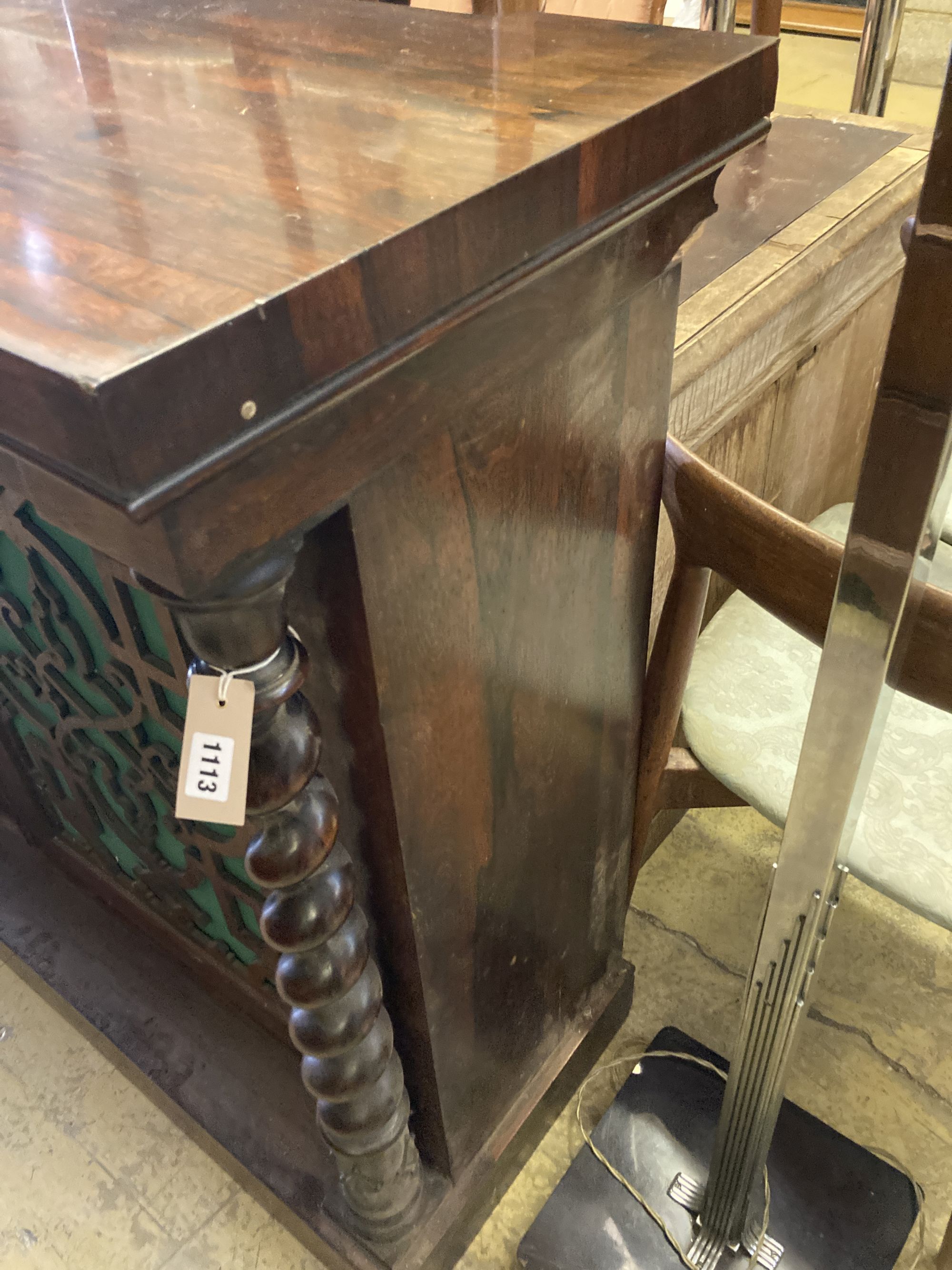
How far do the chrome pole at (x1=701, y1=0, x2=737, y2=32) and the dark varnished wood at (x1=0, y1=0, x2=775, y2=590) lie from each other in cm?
92

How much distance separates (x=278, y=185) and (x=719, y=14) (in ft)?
4.09

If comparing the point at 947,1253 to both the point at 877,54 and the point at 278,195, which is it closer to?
the point at 278,195

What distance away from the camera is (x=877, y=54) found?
158cm

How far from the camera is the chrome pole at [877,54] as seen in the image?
4.96ft

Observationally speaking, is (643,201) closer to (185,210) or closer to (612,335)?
(612,335)

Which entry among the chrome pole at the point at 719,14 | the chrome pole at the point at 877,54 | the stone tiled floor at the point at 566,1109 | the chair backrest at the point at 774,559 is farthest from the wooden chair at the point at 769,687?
the chrome pole at the point at 877,54

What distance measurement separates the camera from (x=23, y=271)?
0.38m

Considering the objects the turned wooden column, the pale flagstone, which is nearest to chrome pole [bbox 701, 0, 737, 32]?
the turned wooden column

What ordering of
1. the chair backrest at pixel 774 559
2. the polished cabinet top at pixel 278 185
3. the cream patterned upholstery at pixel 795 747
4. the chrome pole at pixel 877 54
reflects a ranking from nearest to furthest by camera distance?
the polished cabinet top at pixel 278 185 → the chair backrest at pixel 774 559 → the cream patterned upholstery at pixel 795 747 → the chrome pole at pixel 877 54

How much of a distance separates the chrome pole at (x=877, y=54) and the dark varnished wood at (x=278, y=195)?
1.19 m

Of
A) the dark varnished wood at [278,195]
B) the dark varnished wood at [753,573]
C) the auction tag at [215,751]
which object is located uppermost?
the dark varnished wood at [278,195]

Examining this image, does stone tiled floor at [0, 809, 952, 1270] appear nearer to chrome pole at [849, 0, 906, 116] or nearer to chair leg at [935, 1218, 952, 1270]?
chair leg at [935, 1218, 952, 1270]

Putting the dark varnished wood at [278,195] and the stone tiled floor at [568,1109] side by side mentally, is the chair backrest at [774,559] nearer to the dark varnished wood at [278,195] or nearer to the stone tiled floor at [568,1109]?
the dark varnished wood at [278,195]

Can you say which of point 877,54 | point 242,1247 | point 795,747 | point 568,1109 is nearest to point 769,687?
point 795,747
